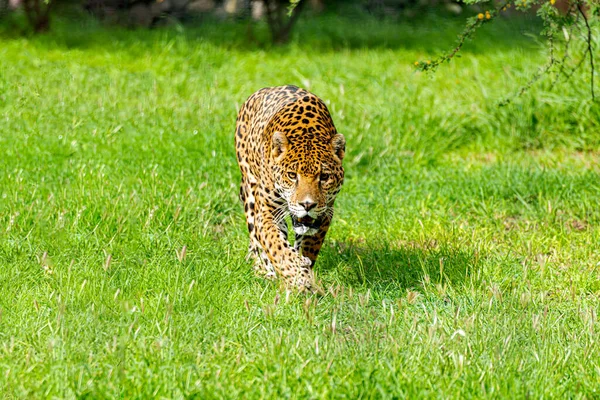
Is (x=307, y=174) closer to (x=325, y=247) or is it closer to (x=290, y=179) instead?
(x=290, y=179)

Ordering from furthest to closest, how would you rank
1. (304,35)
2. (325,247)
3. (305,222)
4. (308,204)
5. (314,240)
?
1. (304,35)
2. (325,247)
3. (314,240)
4. (305,222)
5. (308,204)

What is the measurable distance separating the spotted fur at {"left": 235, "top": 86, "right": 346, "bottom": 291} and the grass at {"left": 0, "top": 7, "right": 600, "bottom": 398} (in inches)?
10.2

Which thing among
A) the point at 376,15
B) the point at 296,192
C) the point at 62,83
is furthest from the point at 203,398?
the point at 376,15

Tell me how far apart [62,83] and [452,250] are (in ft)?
22.3

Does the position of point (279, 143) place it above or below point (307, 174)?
above

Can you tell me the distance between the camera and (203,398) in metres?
4.02

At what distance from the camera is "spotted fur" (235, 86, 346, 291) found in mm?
5621

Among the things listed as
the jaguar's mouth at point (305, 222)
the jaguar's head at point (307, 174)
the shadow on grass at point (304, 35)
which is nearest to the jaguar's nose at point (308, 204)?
the jaguar's head at point (307, 174)

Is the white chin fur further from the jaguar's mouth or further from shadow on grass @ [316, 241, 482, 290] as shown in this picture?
shadow on grass @ [316, 241, 482, 290]

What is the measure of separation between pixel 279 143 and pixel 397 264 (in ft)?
4.53

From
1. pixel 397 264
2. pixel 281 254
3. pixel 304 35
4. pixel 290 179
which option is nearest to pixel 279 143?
pixel 290 179

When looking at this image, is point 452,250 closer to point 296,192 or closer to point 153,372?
point 296,192

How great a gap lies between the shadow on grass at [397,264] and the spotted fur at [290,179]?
362mm

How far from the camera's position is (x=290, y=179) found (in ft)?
18.5
